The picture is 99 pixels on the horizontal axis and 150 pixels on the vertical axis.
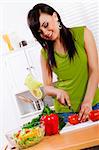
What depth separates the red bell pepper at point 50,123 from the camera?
1.48 m

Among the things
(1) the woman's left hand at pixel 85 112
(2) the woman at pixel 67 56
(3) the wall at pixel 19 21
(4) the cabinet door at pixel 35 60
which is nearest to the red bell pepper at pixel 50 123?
(1) the woman's left hand at pixel 85 112

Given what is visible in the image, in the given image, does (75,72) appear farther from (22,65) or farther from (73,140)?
(22,65)

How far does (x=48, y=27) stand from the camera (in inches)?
75.0

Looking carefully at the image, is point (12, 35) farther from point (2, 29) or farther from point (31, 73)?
point (31, 73)

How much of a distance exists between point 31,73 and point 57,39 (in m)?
1.36

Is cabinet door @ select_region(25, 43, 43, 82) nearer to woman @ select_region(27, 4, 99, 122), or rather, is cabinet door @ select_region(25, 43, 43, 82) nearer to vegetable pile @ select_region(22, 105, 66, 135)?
→ woman @ select_region(27, 4, 99, 122)

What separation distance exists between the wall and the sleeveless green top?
138 cm

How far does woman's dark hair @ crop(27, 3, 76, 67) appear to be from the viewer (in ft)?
6.01

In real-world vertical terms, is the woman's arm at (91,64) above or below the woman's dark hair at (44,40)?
below

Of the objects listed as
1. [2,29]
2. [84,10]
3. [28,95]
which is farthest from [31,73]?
[84,10]

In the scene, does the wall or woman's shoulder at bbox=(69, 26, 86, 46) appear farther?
the wall

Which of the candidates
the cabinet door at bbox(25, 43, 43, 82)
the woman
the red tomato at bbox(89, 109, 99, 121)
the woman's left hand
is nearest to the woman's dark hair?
the woman

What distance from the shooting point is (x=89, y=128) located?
1.37 metres

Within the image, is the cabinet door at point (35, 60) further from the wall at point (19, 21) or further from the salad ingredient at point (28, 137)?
the salad ingredient at point (28, 137)
